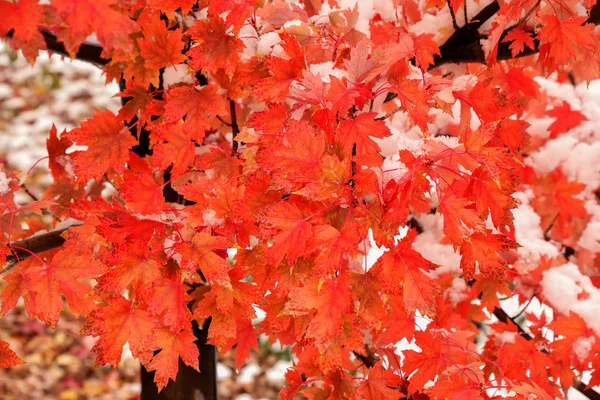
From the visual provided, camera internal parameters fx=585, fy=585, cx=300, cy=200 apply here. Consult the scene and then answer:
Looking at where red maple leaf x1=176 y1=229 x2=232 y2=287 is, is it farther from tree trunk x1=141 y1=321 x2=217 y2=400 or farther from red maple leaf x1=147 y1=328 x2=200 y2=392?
tree trunk x1=141 y1=321 x2=217 y2=400

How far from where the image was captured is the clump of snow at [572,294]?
7.07 ft

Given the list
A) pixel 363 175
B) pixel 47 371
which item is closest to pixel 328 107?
pixel 363 175

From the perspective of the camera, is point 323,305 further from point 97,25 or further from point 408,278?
point 97,25

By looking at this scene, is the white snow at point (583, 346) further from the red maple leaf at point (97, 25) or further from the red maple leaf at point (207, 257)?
the red maple leaf at point (97, 25)

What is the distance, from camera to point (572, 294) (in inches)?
87.4

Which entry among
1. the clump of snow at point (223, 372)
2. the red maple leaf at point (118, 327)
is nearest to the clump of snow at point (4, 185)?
the red maple leaf at point (118, 327)

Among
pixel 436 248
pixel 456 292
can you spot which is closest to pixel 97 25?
pixel 436 248

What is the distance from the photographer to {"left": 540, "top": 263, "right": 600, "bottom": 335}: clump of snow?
2154mm

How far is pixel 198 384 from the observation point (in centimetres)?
220

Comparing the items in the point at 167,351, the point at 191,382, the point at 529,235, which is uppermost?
the point at 167,351

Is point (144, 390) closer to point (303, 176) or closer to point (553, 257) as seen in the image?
point (303, 176)

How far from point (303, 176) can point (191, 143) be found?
→ 0.47 meters

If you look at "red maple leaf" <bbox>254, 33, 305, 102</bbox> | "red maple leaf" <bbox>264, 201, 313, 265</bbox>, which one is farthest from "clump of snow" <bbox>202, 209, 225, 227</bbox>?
"red maple leaf" <bbox>254, 33, 305, 102</bbox>

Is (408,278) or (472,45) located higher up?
(472,45)
